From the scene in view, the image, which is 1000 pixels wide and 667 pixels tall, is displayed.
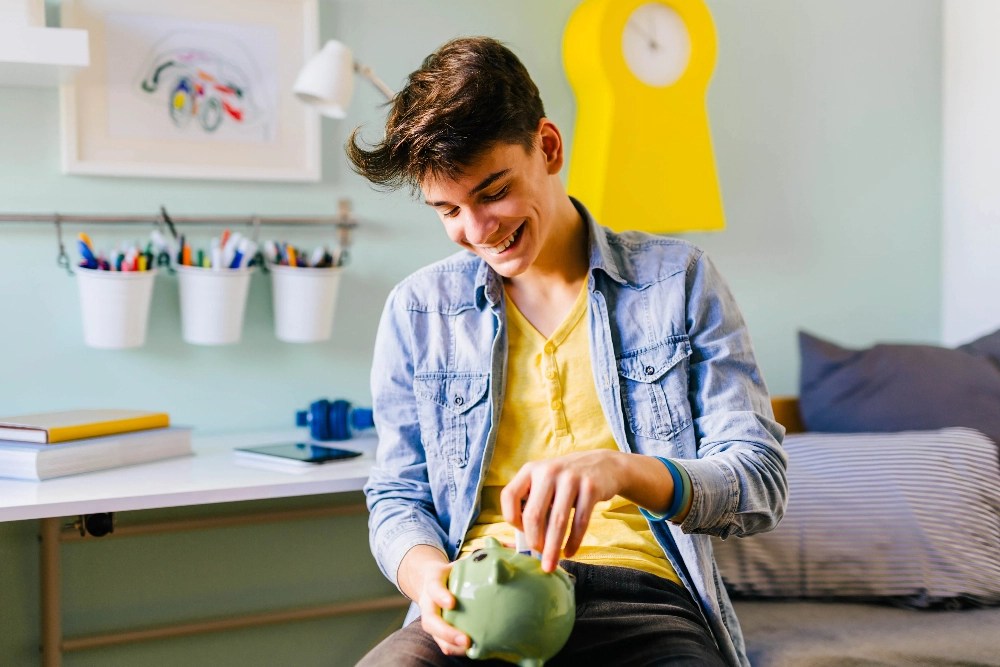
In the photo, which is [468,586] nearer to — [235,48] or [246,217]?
[246,217]

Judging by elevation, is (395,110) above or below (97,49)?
below

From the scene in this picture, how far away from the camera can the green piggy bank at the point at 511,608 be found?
36.9 inches

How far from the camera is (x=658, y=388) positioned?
129cm

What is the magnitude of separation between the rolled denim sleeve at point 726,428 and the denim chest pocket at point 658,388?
0.02m

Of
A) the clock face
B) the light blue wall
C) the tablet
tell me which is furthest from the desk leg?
the clock face

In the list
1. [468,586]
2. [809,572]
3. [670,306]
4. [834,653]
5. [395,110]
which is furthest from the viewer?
[809,572]

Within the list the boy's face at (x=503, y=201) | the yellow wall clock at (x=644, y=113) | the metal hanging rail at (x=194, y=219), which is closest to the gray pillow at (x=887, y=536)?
the yellow wall clock at (x=644, y=113)

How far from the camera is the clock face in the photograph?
2006mm

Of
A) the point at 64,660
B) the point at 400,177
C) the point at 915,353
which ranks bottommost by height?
the point at 64,660

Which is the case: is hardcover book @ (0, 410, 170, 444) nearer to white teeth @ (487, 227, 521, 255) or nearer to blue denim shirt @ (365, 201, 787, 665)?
blue denim shirt @ (365, 201, 787, 665)

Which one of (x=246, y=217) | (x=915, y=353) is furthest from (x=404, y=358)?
(x=915, y=353)

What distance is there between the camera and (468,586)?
963 millimetres

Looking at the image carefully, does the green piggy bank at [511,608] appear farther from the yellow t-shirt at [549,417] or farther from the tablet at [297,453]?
the tablet at [297,453]

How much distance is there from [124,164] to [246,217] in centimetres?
23
